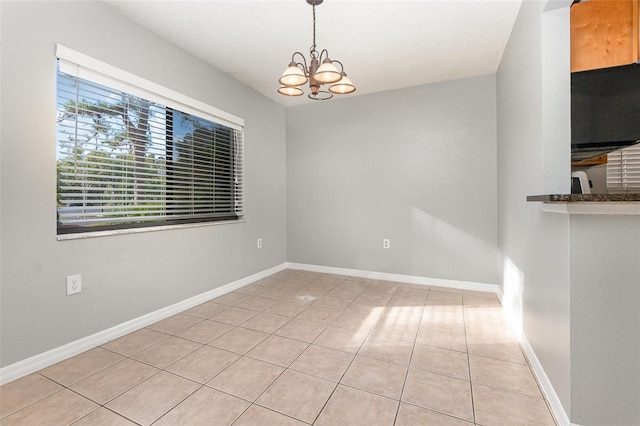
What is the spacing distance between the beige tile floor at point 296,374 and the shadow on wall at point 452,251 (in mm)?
693

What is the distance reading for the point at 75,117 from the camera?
6.48ft

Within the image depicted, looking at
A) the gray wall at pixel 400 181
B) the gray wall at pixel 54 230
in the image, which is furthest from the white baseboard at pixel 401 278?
the gray wall at pixel 54 230

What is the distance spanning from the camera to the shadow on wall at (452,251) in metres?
3.34

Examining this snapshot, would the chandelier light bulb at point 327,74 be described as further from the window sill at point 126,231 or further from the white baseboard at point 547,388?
the white baseboard at point 547,388

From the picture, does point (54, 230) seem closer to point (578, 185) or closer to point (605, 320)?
point (605, 320)

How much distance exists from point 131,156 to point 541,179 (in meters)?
2.86

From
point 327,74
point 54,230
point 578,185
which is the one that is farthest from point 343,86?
point 54,230

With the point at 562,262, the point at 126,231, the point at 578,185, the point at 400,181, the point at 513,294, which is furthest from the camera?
the point at 400,181

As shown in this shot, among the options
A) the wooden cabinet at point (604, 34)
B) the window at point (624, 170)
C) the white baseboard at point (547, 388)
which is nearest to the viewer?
the white baseboard at point (547, 388)

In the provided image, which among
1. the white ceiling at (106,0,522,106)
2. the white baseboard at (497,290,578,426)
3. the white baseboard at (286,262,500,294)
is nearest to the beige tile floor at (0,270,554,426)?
the white baseboard at (497,290,578,426)

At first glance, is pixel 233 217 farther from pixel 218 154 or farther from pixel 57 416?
pixel 57 416

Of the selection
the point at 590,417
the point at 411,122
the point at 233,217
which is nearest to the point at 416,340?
the point at 590,417

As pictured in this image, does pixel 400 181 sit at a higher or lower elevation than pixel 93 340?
higher

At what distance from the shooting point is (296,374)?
1.74 meters
